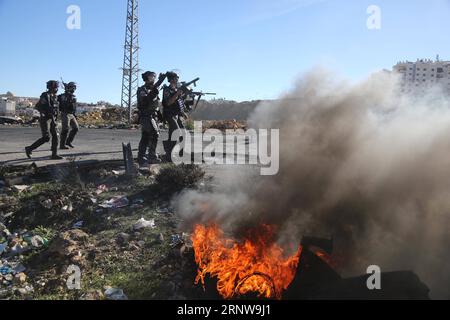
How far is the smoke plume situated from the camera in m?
4.71

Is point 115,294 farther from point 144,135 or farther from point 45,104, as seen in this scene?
point 45,104

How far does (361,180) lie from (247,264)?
1837 mm

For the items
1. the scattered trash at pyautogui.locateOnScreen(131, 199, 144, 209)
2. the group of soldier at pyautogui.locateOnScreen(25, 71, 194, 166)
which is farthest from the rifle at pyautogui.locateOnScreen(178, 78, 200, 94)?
the scattered trash at pyautogui.locateOnScreen(131, 199, 144, 209)

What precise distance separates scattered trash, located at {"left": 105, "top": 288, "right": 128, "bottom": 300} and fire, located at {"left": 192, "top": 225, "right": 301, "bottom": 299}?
0.84m

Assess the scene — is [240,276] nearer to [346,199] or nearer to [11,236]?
[346,199]

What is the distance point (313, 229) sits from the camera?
16.9 feet

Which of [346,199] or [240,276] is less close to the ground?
[346,199]

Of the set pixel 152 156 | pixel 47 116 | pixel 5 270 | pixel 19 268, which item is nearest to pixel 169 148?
pixel 152 156

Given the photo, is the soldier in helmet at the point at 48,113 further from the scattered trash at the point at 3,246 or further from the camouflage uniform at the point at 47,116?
the scattered trash at the point at 3,246

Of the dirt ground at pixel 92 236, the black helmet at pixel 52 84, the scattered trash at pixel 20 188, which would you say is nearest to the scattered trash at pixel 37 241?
the dirt ground at pixel 92 236

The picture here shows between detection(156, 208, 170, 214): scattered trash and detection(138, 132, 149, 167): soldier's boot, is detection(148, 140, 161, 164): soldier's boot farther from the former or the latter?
detection(156, 208, 170, 214): scattered trash

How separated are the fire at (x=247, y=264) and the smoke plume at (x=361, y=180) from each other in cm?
43
